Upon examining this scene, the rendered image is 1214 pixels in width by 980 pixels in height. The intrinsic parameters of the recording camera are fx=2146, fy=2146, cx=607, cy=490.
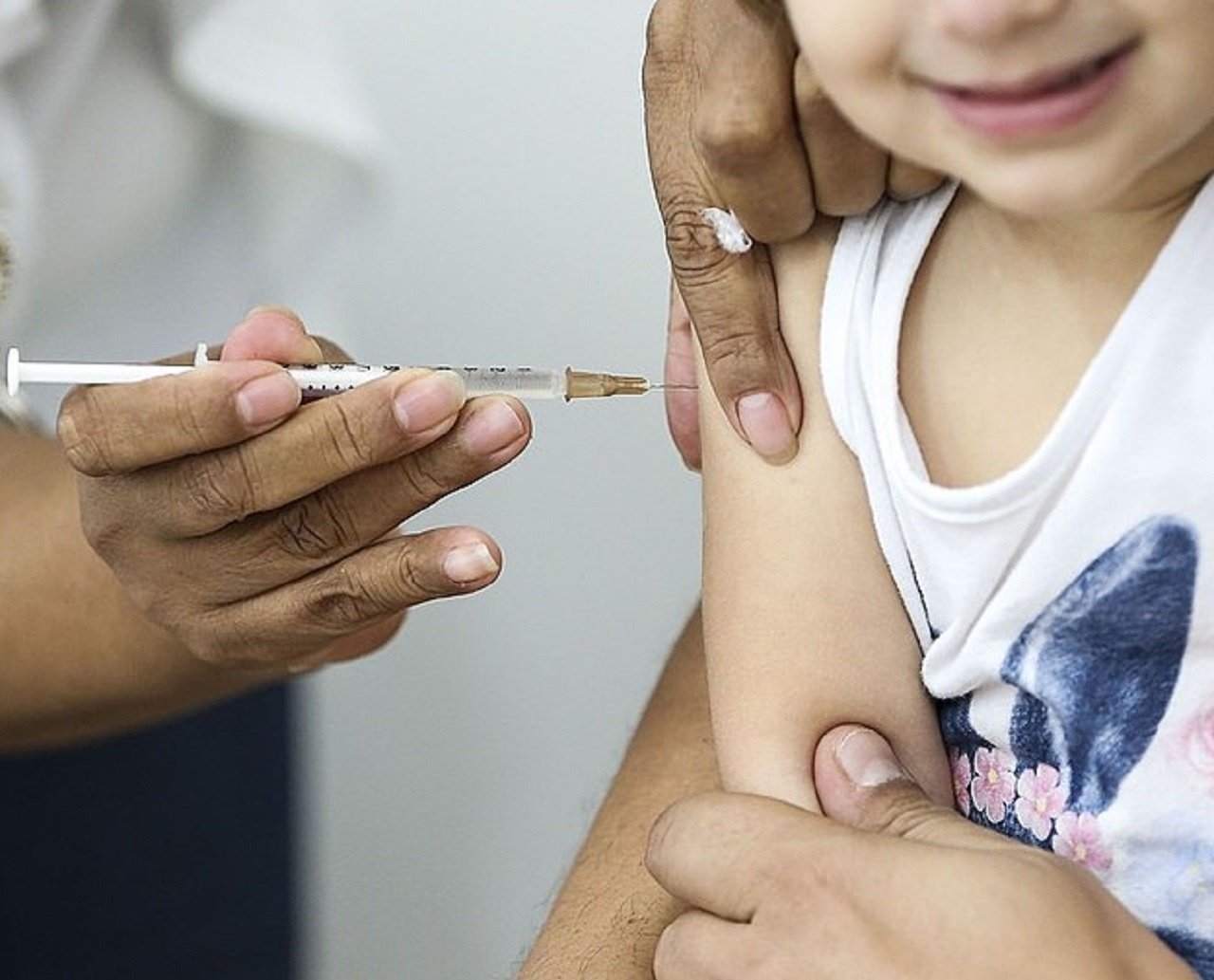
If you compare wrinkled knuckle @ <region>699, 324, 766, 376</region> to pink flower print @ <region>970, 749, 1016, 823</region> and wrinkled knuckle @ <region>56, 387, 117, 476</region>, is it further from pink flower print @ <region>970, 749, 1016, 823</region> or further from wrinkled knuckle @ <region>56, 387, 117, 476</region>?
wrinkled knuckle @ <region>56, 387, 117, 476</region>

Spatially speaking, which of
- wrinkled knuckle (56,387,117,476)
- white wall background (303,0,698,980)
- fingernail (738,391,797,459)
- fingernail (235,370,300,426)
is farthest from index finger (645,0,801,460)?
white wall background (303,0,698,980)

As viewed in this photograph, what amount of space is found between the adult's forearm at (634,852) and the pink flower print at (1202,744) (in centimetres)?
33

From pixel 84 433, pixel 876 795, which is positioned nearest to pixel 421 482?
pixel 84 433

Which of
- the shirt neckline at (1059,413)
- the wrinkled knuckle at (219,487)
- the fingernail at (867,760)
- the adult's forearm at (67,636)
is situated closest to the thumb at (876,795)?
the fingernail at (867,760)

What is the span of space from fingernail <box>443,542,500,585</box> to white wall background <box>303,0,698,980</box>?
2.04ft

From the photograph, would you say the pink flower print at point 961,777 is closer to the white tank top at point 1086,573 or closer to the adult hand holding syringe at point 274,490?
the white tank top at point 1086,573

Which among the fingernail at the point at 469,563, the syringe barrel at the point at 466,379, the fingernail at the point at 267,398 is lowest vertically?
the fingernail at the point at 469,563

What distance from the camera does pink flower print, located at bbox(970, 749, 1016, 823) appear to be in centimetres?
103

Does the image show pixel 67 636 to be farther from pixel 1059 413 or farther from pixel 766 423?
pixel 1059 413

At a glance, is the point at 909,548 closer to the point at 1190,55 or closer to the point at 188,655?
the point at 1190,55

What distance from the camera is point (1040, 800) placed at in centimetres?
100

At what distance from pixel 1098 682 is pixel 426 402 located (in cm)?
35

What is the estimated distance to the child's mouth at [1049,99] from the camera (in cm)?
78

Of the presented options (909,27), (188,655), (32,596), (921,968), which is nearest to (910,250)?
(909,27)
